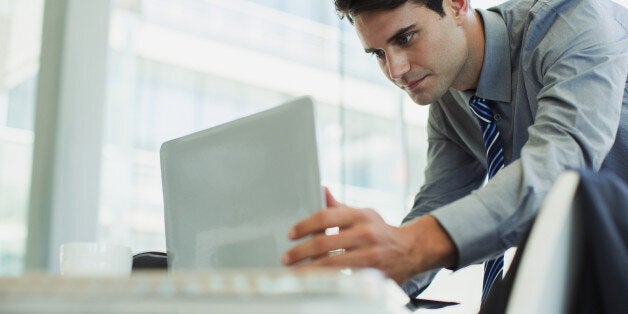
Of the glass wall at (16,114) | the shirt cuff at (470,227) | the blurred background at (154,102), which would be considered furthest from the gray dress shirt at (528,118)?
the glass wall at (16,114)

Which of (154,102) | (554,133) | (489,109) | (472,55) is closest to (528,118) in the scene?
(489,109)

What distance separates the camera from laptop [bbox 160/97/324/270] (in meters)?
0.74

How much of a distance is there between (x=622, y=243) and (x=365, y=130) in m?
2.33

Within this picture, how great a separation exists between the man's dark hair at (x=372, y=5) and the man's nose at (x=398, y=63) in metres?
0.10

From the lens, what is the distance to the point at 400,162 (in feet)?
9.71

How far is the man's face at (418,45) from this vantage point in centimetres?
133

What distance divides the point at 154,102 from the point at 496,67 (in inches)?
56.2

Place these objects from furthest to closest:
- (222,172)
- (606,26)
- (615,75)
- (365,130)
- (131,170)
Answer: (365,130)
(131,170)
(606,26)
(615,75)
(222,172)

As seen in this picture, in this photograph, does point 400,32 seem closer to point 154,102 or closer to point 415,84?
point 415,84

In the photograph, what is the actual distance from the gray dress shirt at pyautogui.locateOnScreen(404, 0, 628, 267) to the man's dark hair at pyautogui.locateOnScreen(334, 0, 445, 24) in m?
0.11

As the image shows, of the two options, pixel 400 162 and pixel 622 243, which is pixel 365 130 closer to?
pixel 400 162

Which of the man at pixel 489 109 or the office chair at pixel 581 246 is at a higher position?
the man at pixel 489 109

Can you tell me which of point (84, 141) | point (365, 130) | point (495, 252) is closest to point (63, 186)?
point (84, 141)

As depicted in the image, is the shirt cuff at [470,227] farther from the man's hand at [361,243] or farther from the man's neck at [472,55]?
the man's neck at [472,55]
